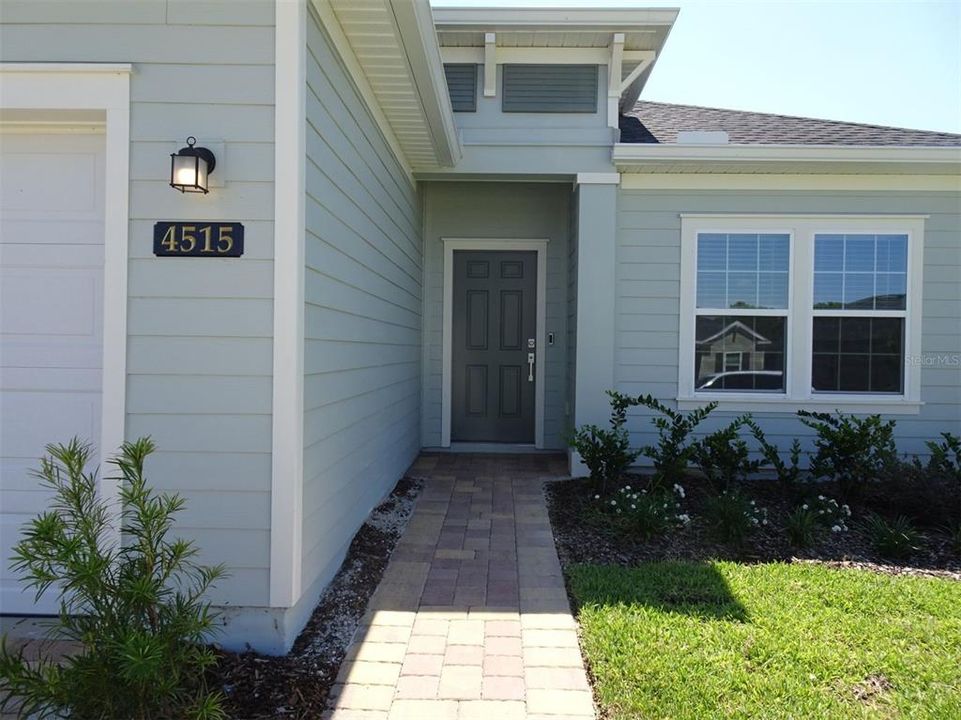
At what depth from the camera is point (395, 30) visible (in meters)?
3.31

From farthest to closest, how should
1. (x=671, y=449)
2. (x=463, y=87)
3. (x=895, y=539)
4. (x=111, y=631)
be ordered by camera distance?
1. (x=463, y=87)
2. (x=671, y=449)
3. (x=895, y=539)
4. (x=111, y=631)

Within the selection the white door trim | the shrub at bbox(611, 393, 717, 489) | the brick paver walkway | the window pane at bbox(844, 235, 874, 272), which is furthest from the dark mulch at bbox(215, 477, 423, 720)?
the window pane at bbox(844, 235, 874, 272)

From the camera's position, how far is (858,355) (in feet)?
18.9

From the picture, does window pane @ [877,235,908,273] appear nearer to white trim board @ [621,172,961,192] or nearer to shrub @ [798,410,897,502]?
white trim board @ [621,172,961,192]

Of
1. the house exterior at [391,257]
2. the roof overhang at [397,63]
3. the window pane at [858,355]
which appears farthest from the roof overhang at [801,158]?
the roof overhang at [397,63]

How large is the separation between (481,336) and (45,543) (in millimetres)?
5248

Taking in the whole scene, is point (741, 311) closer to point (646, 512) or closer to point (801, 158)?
point (801, 158)

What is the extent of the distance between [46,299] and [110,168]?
68 cm

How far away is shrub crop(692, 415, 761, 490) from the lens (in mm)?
4938

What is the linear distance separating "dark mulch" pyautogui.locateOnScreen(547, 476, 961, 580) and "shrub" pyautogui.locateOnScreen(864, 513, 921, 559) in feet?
0.17

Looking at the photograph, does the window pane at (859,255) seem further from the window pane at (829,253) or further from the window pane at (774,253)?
the window pane at (774,253)

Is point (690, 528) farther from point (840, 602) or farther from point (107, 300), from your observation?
point (107, 300)

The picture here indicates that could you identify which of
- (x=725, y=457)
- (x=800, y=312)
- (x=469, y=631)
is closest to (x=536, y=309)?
(x=800, y=312)

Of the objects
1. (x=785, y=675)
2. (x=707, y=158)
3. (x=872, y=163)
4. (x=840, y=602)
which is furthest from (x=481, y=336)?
(x=785, y=675)
